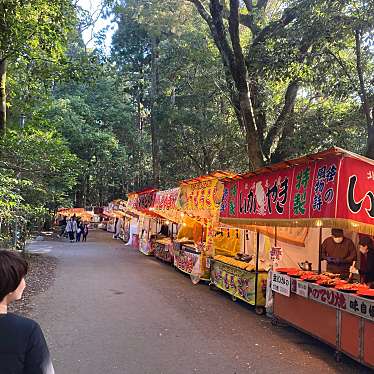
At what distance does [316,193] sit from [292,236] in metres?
3.99

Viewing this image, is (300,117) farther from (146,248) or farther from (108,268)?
(146,248)

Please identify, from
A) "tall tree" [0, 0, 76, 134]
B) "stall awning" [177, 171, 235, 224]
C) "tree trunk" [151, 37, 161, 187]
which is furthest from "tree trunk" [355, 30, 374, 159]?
"tree trunk" [151, 37, 161, 187]

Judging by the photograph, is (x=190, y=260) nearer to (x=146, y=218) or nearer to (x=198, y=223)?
(x=198, y=223)

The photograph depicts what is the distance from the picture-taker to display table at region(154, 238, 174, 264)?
725 inches

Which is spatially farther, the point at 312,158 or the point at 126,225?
the point at 126,225

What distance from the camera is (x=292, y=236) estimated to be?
10.7 metres

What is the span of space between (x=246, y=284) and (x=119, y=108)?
104ft

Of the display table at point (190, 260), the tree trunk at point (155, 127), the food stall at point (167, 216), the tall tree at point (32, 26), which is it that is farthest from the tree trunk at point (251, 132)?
the tree trunk at point (155, 127)

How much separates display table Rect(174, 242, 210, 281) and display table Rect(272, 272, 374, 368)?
5316 mm

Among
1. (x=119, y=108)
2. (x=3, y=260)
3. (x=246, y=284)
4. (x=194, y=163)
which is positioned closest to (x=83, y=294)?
(x=246, y=284)

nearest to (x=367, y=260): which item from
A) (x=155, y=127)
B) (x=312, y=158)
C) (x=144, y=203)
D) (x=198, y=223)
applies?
(x=312, y=158)

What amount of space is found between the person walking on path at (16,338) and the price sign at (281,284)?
244 inches

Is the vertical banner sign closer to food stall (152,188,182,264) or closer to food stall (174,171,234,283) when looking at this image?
food stall (174,171,234,283)

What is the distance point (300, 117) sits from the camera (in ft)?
48.3
